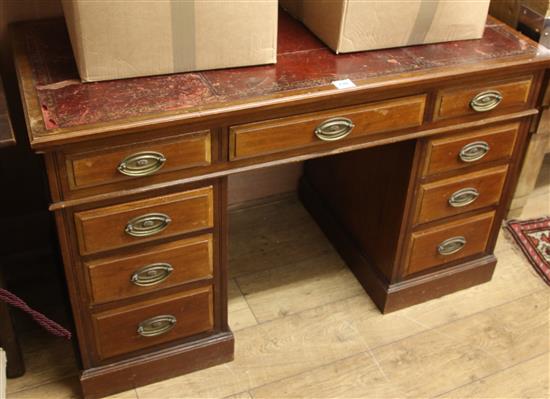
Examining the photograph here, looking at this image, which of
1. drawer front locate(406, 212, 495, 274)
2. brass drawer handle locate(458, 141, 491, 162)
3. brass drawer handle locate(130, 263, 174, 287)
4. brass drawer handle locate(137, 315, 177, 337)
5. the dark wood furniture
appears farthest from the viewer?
drawer front locate(406, 212, 495, 274)

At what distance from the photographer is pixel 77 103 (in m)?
1.39

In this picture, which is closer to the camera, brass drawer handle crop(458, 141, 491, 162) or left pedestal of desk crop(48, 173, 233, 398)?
left pedestal of desk crop(48, 173, 233, 398)

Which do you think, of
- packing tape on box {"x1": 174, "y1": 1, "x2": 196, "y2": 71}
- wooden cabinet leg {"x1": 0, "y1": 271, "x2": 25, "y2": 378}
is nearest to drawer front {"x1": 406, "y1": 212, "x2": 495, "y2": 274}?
packing tape on box {"x1": 174, "y1": 1, "x2": 196, "y2": 71}

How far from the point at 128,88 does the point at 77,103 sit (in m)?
0.12

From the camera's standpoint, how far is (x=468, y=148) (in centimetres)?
179

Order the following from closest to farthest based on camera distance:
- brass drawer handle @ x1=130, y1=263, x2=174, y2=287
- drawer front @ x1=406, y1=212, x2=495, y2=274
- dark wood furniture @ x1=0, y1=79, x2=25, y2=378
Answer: dark wood furniture @ x1=0, y1=79, x2=25, y2=378 < brass drawer handle @ x1=130, y1=263, x2=174, y2=287 < drawer front @ x1=406, y1=212, x2=495, y2=274

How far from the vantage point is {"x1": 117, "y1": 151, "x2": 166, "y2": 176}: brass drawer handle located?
1.39m

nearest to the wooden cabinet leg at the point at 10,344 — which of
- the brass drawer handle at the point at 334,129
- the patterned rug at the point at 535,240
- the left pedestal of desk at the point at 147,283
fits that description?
the left pedestal of desk at the point at 147,283

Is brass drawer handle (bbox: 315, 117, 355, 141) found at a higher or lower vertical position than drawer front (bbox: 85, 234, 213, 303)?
higher

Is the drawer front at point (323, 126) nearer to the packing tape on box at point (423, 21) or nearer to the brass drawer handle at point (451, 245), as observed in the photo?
the packing tape on box at point (423, 21)

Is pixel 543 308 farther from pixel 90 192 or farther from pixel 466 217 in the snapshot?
pixel 90 192

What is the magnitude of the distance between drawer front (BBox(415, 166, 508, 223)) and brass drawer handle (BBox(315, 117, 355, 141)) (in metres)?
0.35

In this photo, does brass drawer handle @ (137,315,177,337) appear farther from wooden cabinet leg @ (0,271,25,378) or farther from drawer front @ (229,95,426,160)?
drawer front @ (229,95,426,160)

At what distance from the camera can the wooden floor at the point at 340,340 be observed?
1.83 m
